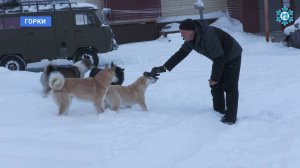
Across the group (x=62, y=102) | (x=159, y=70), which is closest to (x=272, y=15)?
(x=159, y=70)

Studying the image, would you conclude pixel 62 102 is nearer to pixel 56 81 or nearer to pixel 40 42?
pixel 56 81

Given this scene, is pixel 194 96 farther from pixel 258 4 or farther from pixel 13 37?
pixel 258 4

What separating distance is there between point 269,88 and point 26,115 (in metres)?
4.56

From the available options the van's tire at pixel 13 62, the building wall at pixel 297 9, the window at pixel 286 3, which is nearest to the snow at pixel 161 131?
the van's tire at pixel 13 62

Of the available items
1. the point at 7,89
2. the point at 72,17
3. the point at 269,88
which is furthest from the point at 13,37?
the point at 269,88

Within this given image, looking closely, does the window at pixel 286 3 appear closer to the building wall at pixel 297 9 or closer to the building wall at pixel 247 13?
the building wall at pixel 297 9

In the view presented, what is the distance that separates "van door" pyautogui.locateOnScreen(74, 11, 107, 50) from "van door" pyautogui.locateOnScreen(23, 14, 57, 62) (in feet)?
2.60

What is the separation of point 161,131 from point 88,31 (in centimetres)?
1038

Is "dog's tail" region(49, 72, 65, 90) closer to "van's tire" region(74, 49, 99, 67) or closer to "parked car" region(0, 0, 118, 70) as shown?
"parked car" region(0, 0, 118, 70)

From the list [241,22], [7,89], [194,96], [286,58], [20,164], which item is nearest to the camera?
[20,164]

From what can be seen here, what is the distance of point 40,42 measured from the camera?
15.7 meters

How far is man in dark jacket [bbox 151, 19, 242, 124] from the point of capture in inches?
256

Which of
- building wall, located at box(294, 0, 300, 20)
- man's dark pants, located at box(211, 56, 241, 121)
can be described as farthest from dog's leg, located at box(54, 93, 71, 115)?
building wall, located at box(294, 0, 300, 20)

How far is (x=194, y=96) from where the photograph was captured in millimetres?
8938
